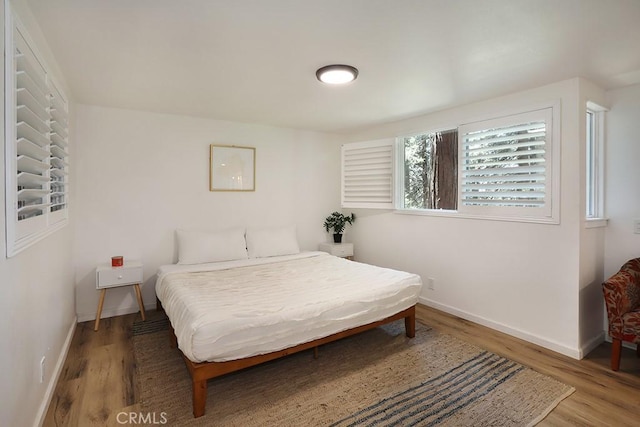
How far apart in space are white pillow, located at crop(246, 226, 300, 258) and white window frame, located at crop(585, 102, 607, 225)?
10.5 feet

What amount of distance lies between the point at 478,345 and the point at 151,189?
3801mm

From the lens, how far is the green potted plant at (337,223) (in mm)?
4984

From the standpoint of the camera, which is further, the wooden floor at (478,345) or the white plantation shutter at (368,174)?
the white plantation shutter at (368,174)

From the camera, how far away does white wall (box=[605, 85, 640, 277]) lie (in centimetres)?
287

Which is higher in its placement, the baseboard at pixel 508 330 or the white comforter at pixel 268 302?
the white comforter at pixel 268 302

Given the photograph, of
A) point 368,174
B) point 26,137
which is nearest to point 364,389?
point 26,137

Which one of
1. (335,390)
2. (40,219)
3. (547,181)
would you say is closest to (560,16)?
Answer: (547,181)

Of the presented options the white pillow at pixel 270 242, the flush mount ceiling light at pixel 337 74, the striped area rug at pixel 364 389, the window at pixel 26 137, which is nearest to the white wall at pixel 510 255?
the striped area rug at pixel 364 389

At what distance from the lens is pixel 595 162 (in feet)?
10.0

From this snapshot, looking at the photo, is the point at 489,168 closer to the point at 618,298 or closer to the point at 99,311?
the point at 618,298

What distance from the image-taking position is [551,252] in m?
2.86

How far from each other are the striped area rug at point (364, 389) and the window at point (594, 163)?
5.55 ft

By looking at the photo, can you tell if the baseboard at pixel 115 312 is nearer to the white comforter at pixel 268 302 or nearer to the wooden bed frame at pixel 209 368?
the white comforter at pixel 268 302

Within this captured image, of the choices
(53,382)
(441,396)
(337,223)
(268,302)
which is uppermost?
(337,223)
